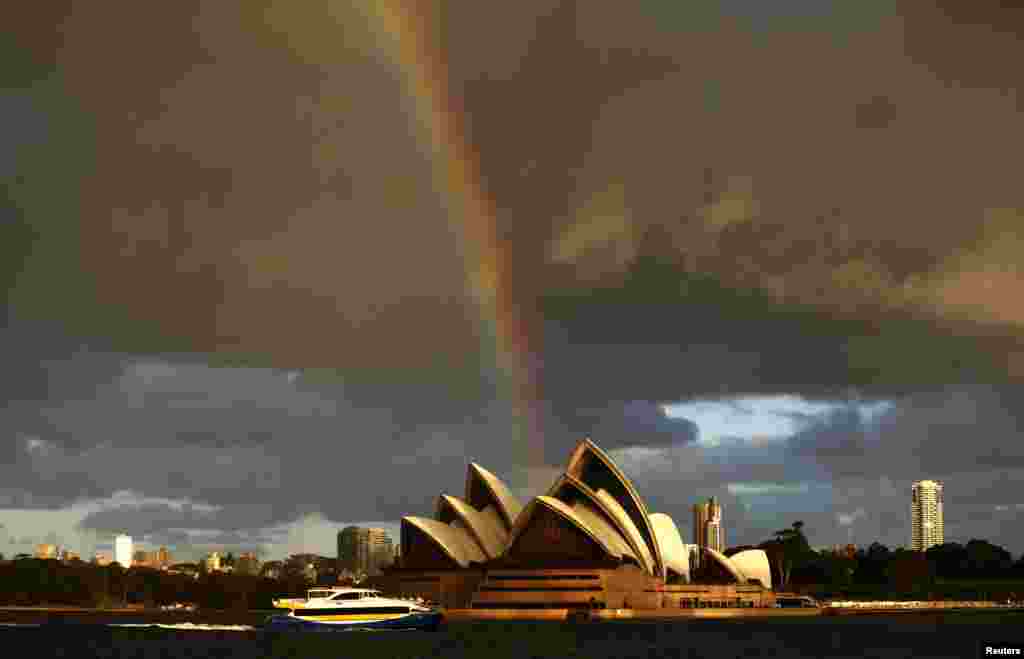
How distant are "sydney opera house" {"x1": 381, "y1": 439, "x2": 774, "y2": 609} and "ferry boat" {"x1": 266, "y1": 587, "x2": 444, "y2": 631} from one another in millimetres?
40052

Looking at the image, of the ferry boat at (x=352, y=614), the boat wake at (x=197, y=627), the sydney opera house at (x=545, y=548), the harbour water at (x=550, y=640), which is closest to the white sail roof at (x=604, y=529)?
the sydney opera house at (x=545, y=548)

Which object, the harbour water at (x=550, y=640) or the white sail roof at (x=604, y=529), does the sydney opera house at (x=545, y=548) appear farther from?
the harbour water at (x=550, y=640)

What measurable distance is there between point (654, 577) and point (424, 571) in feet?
103

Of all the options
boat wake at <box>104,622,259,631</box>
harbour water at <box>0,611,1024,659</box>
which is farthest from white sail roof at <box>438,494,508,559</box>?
boat wake at <box>104,622,259,631</box>

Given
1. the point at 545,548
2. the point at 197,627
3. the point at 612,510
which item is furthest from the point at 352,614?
the point at 612,510

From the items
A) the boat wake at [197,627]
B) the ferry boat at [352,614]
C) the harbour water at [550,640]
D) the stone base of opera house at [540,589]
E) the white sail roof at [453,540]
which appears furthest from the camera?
the white sail roof at [453,540]

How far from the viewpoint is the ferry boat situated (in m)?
140

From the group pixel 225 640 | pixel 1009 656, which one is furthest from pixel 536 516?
pixel 1009 656

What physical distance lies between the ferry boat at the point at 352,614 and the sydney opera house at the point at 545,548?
1577 inches

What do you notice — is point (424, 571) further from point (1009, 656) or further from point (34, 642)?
point (1009, 656)

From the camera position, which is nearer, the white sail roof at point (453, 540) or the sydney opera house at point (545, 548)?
the sydney opera house at point (545, 548)

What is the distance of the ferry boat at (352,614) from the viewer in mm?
139625

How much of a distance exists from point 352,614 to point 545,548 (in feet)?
163

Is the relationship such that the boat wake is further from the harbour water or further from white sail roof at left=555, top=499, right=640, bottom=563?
white sail roof at left=555, top=499, right=640, bottom=563
